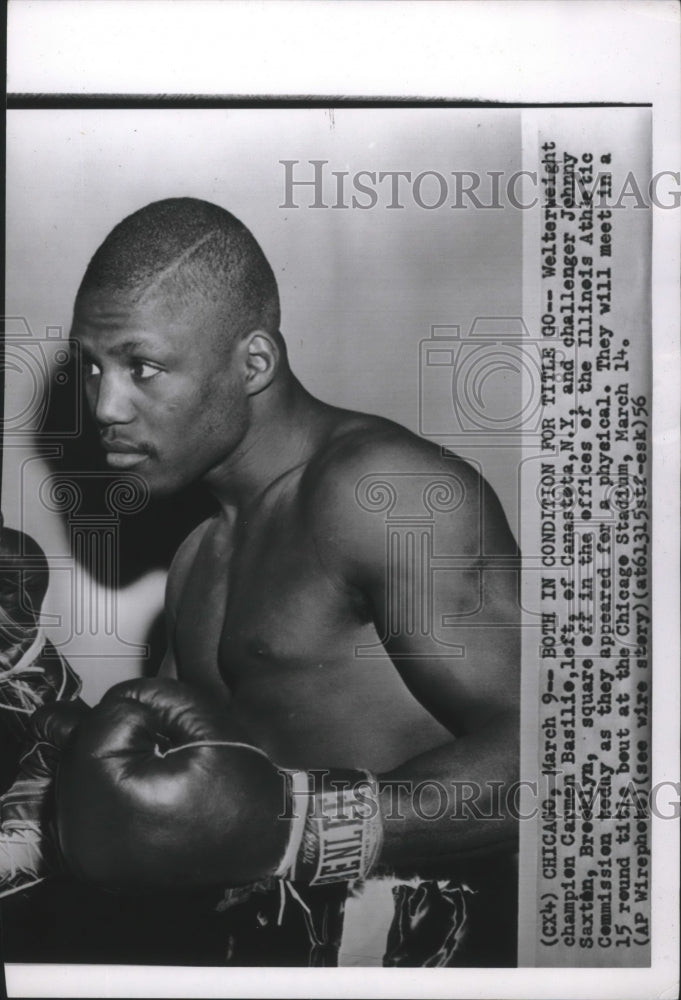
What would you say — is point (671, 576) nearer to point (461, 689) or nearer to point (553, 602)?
point (553, 602)

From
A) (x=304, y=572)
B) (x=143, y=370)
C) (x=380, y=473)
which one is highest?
(x=143, y=370)

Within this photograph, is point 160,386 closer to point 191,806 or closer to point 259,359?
point 259,359

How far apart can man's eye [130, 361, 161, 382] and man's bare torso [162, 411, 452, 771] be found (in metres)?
0.20

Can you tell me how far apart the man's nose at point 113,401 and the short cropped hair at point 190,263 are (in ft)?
0.29

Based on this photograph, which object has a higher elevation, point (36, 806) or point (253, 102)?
point (253, 102)

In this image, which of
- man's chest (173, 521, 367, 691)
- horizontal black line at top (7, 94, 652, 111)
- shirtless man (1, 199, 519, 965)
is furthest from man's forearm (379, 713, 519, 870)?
horizontal black line at top (7, 94, 652, 111)

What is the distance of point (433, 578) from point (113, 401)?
1.26 feet

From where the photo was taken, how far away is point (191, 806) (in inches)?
36.9

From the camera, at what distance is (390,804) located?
0.96 m

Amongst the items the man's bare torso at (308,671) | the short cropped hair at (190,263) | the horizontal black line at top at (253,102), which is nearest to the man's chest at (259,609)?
the man's bare torso at (308,671)

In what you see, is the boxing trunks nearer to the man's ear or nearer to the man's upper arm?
the man's upper arm

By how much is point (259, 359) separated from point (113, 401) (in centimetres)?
16

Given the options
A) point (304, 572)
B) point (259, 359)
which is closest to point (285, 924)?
point (304, 572)

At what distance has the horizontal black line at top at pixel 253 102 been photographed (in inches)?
38.5
